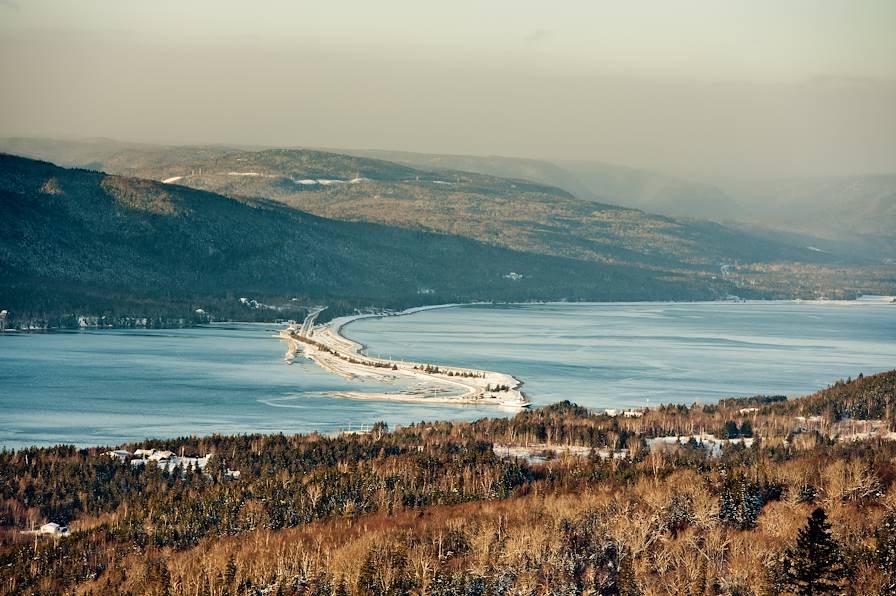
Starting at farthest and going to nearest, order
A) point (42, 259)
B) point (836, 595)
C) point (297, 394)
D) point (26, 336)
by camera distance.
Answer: point (42, 259), point (26, 336), point (297, 394), point (836, 595)

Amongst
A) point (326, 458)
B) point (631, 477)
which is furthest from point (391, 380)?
point (631, 477)

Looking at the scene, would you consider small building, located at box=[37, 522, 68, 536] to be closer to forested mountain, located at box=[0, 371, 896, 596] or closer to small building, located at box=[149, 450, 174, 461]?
forested mountain, located at box=[0, 371, 896, 596]

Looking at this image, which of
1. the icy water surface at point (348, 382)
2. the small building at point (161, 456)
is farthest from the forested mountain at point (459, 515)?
the icy water surface at point (348, 382)

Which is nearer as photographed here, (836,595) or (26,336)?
(836,595)

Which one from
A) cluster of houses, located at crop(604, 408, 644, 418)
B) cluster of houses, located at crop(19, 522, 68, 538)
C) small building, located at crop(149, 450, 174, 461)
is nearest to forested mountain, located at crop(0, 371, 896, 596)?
cluster of houses, located at crop(19, 522, 68, 538)

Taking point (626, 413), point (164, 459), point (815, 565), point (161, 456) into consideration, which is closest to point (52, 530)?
point (164, 459)

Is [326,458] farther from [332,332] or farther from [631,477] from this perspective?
[332,332]
